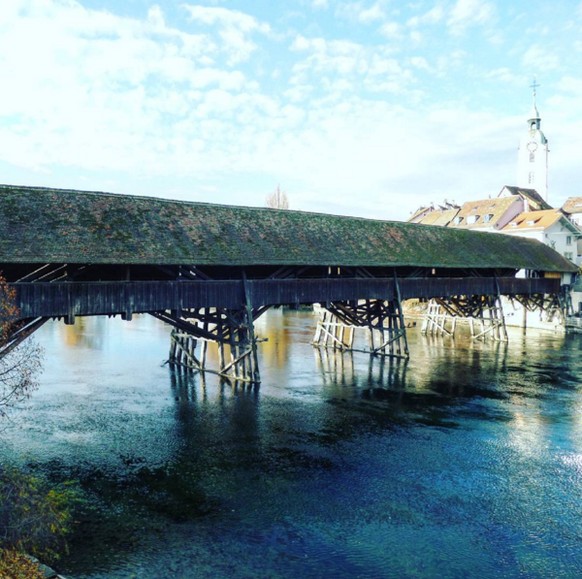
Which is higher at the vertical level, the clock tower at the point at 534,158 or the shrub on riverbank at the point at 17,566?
the clock tower at the point at 534,158

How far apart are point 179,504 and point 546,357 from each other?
930 inches

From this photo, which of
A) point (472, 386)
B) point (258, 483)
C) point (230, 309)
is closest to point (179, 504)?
point (258, 483)

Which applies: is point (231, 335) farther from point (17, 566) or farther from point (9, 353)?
point (17, 566)

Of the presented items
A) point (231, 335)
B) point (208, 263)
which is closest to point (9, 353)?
point (208, 263)

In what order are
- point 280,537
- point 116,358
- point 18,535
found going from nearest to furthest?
point 18,535, point 280,537, point 116,358

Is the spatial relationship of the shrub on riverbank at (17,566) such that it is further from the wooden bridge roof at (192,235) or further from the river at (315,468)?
the wooden bridge roof at (192,235)

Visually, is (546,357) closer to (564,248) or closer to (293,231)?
(293,231)

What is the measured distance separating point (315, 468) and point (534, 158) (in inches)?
2814

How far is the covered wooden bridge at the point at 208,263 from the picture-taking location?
16.2 m

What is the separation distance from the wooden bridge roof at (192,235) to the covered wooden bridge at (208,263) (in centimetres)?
6

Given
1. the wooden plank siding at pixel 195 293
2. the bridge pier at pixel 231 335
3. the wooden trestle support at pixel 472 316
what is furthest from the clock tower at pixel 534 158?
the bridge pier at pixel 231 335

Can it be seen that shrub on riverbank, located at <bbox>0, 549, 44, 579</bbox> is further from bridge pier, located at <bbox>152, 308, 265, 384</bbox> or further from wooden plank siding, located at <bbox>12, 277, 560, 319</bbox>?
bridge pier, located at <bbox>152, 308, 265, 384</bbox>

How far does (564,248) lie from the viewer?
4794 cm

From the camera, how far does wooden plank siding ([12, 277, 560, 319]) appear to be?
15953 millimetres
